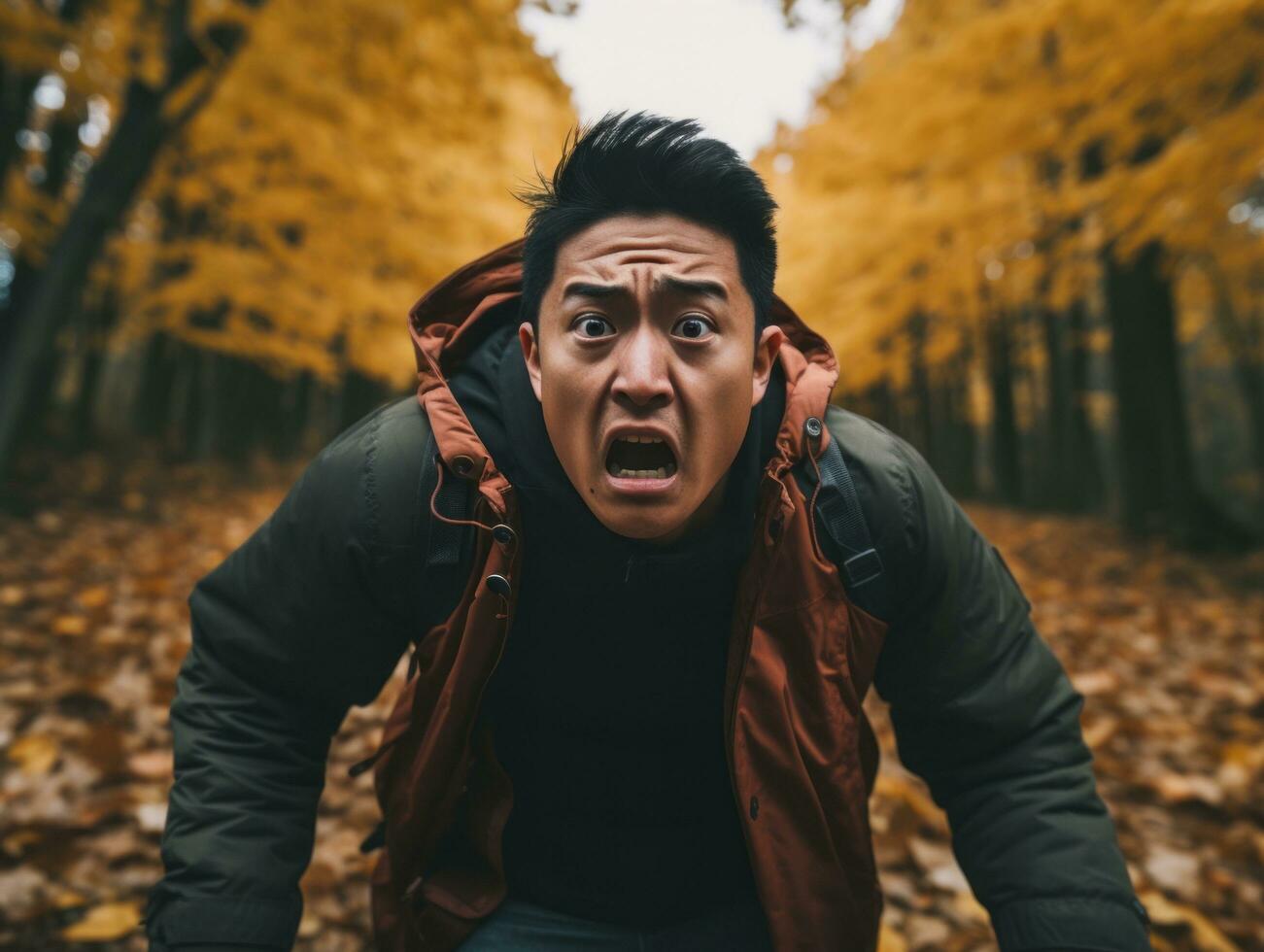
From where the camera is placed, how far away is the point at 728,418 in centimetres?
146

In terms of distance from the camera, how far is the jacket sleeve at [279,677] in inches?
54.2

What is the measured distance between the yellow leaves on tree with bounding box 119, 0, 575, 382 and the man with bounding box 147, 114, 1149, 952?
4171 millimetres

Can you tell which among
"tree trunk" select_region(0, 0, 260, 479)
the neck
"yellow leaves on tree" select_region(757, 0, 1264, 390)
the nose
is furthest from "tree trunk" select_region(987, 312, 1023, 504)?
the nose

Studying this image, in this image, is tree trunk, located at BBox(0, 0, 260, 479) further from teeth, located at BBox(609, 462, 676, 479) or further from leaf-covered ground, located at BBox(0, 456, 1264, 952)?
teeth, located at BBox(609, 462, 676, 479)

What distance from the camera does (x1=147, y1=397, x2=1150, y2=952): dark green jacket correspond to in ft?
4.48

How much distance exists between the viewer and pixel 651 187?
1.52 m

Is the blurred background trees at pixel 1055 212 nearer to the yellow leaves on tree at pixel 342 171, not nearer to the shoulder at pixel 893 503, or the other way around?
the yellow leaves on tree at pixel 342 171

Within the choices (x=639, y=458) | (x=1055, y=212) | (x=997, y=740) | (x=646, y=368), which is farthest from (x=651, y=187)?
(x=1055, y=212)

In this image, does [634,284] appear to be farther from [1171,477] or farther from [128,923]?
[1171,477]

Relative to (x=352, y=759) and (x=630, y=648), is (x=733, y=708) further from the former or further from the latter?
(x=352, y=759)

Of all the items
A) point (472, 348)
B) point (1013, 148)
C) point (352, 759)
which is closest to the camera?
point (472, 348)

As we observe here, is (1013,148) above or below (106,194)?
above

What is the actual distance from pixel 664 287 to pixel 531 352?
33 cm

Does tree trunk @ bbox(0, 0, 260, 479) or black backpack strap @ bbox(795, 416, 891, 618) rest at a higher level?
tree trunk @ bbox(0, 0, 260, 479)
